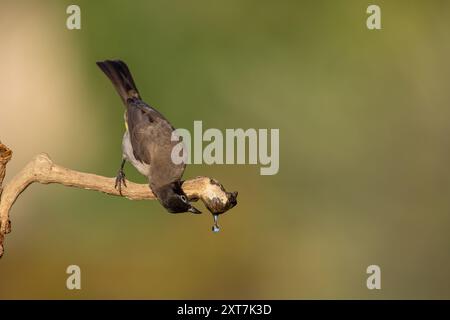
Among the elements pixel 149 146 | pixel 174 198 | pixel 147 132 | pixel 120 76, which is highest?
pixel 120 76

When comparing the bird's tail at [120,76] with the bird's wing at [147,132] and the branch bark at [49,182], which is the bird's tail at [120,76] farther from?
the branch bark at [49,182]

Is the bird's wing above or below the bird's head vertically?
above

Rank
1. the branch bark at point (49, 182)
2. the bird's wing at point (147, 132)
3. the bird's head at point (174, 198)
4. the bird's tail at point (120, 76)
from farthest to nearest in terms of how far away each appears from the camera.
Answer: the bird's tail at point (120, 76)
the bird's wing at point (147, 132)
the bird's head at point (174, 198)
the branch bark at point (49, 182)

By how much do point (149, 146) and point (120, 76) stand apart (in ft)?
3.55

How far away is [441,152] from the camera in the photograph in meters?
10.7

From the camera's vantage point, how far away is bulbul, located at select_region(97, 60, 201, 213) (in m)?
7.02

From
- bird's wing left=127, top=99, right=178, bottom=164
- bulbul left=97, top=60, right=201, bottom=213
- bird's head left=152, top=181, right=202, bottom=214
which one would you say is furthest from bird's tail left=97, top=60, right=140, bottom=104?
bird's head left=152, top=181, right=202, bottom=214

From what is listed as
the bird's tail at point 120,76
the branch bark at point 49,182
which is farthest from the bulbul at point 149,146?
the branch bark at point 49,182

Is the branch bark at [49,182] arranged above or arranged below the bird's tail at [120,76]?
below

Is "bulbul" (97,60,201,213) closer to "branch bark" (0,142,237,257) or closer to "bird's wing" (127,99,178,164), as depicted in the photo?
"bird's wing" (127,99,178,164)

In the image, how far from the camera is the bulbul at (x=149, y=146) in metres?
7.02

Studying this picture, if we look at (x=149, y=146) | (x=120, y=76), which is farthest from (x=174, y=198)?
(x=120, y=76)

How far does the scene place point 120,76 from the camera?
828 cm

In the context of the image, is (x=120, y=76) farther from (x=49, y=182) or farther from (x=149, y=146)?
(x=49, y=182)
